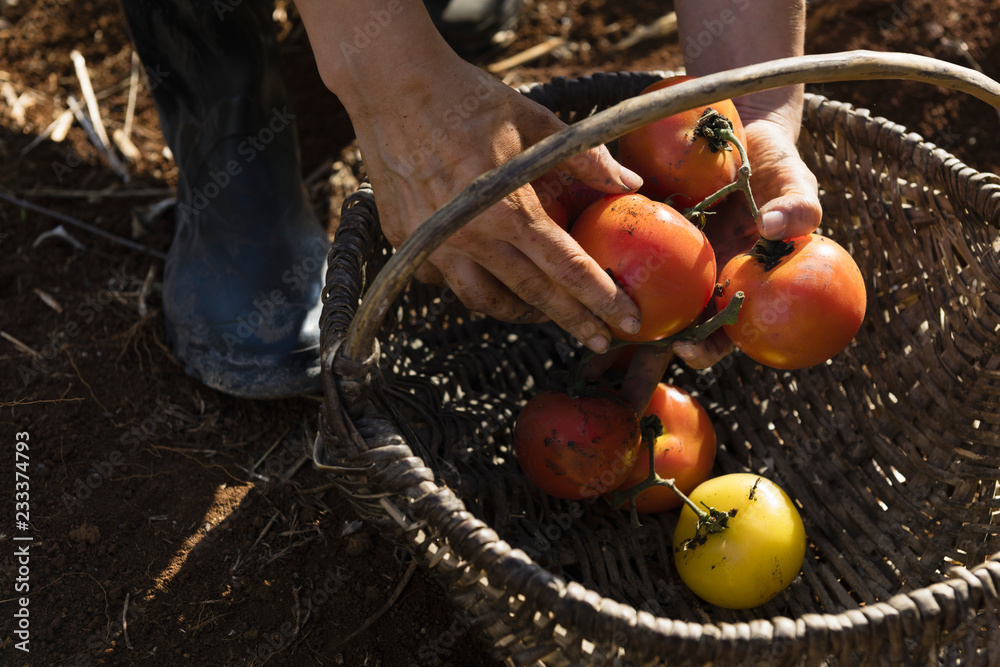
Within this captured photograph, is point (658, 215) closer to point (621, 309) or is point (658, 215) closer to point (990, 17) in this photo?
point (621, 309)

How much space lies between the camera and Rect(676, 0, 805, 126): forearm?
53.3 inches

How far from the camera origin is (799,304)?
41.7 inches

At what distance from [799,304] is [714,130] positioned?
0.31 metres

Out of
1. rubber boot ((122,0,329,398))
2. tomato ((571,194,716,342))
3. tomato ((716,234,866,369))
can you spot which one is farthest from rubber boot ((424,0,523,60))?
tomato ((716,234,866,369))

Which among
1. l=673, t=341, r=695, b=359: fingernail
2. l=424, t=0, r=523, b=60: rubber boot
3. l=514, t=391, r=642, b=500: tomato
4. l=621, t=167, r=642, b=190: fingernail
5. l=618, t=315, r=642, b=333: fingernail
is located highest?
l=621, t=167, r=642, b=190: fingernail

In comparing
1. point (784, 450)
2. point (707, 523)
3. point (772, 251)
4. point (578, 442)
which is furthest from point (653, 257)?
point (784, 450)

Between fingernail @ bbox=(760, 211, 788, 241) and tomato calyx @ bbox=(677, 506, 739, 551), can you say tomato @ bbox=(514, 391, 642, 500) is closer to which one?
tomato calyx @ bbox=(677, 506, 739, 551)

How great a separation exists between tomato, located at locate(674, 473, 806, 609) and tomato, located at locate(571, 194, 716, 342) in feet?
1.02

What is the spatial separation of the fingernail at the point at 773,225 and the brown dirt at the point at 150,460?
0.80 meters

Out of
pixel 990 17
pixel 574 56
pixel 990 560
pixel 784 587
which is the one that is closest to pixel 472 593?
pixel 784 587

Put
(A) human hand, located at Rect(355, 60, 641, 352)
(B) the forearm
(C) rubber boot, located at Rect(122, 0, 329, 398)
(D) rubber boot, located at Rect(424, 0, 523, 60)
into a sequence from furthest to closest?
(D) rubber boot, located at Rect(424, 0, 523, 60) < (C) rubber boot, located at Rect(122, 0, 329, 398) < (B) the forearm < (A) human hand, located at Rect(355, 60, 641, 352)

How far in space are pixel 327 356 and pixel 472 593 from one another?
0.37m

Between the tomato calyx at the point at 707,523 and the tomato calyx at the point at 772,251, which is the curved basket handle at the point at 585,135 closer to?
the tomato calyx at the point at 772,251

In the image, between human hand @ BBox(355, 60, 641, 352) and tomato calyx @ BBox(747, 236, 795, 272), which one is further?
tomato calyx @ BBox(747, 236, 795, 272)
